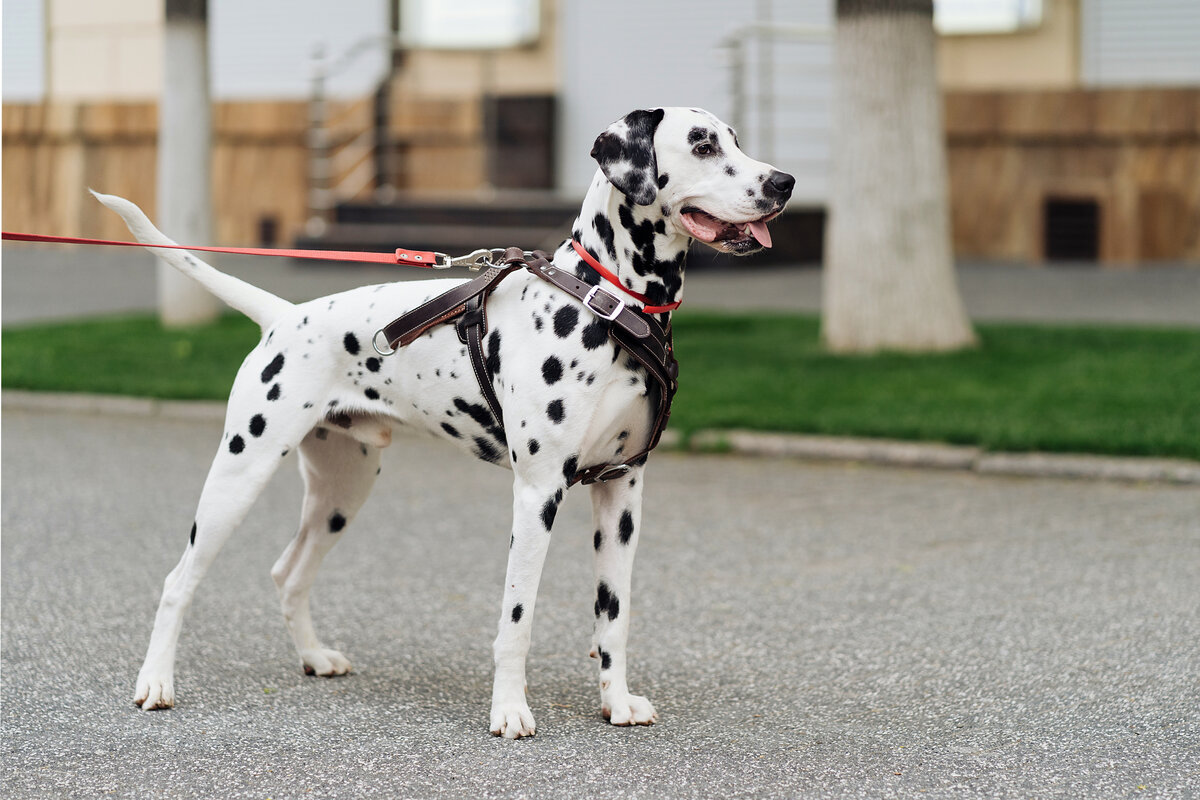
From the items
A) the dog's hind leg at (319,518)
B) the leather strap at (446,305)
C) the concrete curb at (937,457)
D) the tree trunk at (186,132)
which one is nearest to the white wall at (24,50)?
the tree trunk at (186,132)

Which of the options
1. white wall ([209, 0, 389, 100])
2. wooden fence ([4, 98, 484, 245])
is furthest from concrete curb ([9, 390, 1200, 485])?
white wall ([209, 0, 389, 100])

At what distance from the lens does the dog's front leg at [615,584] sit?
434 cm

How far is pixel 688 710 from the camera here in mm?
4469

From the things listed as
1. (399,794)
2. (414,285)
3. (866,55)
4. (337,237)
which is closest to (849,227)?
(866,55)

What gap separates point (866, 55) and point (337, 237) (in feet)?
33.0

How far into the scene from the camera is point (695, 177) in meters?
4.00

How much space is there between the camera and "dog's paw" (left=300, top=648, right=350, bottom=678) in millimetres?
4828

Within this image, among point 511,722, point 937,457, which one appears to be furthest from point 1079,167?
point 511,722

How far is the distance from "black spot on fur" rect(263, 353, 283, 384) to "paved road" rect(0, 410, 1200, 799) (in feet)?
3.18

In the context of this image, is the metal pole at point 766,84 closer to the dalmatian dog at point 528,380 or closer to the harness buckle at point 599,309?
the dalmatian dog at point 528,380

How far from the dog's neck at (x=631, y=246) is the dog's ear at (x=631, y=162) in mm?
86

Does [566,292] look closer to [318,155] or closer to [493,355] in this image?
[493,355]

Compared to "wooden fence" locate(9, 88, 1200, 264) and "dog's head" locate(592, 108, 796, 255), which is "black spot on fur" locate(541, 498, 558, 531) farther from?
"wooden fence" locate(9, 88, 1200, 264)

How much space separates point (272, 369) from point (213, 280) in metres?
0.42
